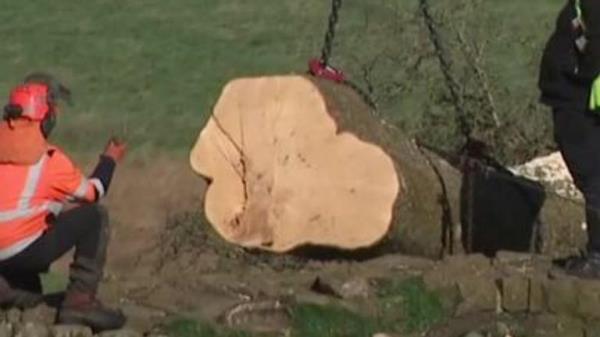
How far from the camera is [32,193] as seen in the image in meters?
8.59

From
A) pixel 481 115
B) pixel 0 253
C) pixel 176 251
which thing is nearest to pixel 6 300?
pixel 0 253

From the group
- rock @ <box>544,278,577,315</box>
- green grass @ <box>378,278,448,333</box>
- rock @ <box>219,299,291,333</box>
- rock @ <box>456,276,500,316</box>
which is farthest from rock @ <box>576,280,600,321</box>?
rock @ <box>219,299,291,333</box>

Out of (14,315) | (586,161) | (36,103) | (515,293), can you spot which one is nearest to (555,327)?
(515,293)

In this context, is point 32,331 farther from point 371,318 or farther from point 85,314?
point 371,318

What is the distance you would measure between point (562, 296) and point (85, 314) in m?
1.98

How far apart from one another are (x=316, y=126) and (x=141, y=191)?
472 centimetres

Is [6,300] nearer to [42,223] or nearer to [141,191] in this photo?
[42,223]

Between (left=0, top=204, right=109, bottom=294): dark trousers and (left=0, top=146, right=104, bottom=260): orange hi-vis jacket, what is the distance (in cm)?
4

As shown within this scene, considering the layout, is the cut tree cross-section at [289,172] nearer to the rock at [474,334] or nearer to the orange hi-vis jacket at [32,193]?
the rock at [474,334]

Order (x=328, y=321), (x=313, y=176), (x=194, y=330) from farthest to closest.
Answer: (x=313, y=176) → (x=328, y=321) → (x=194, y=330)

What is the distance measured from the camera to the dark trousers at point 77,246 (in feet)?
28.3

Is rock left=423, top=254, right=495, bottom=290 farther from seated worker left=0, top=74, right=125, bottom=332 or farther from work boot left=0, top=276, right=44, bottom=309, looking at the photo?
work boot left=0, top=276, right=44, bottom=309

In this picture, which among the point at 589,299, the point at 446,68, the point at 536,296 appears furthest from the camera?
the point at 446,68

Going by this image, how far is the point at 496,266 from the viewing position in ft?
31.3
